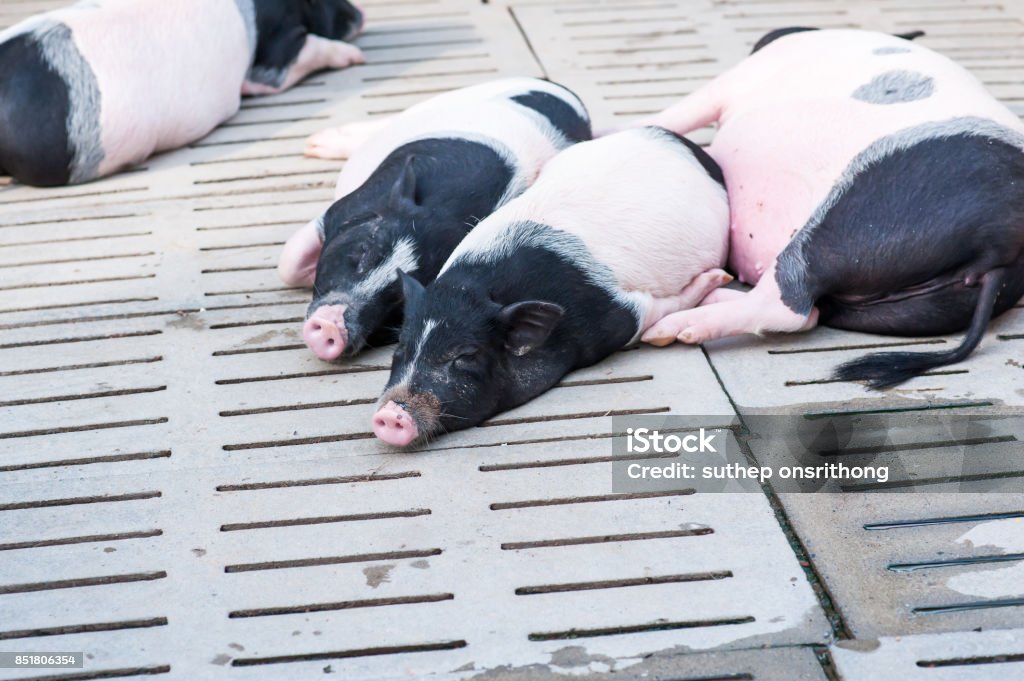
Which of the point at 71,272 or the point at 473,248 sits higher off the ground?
the point at 473,248

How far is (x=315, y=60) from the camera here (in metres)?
5.59

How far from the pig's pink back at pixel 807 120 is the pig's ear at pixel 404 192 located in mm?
982

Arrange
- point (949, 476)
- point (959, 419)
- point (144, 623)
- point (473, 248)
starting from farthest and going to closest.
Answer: point (473, 248), point (959, 419), point (949, 476), point (144, 623)

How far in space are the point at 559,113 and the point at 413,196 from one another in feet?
2.55

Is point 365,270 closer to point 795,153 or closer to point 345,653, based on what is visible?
point 795,153

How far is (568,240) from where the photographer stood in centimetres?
347

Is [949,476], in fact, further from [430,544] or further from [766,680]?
[430,544]

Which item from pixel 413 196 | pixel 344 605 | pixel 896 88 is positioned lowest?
pixel 344 605

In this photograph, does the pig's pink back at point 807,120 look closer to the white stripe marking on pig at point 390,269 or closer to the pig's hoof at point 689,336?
the pig's hoof at point 689,336

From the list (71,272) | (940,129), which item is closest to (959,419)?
(940,129)

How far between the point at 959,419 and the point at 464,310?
126 centimetres

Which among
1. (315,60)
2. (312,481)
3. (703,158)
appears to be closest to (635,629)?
(312,481)

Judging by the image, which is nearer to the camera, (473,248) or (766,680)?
(766,680)

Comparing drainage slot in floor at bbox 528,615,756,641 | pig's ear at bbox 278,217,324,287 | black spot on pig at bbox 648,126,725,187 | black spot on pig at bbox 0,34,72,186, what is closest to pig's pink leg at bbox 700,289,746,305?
black spot on pig at bbox 648,126,725,187
